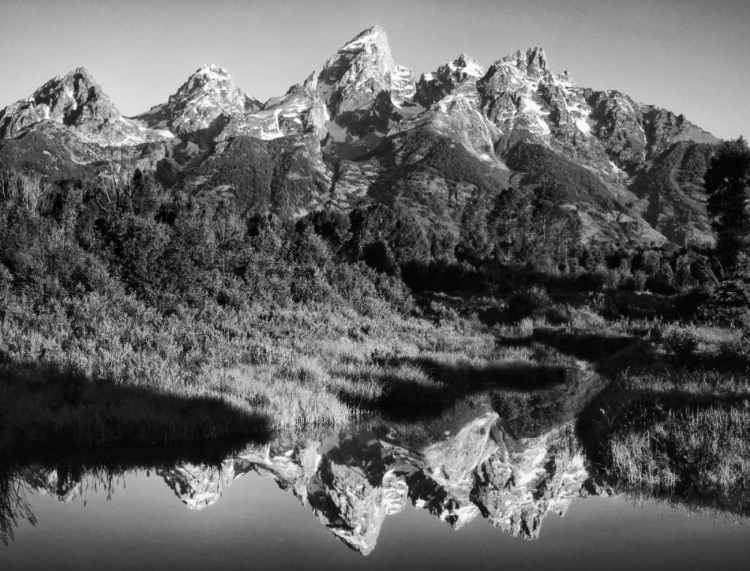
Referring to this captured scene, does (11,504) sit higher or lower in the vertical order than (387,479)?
lower

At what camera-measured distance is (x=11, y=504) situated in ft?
36.6

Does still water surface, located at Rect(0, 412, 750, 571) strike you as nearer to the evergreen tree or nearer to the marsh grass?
the marsh grass

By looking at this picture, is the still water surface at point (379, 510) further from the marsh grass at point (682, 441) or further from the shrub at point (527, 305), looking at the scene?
the shrub at point (527, 305)

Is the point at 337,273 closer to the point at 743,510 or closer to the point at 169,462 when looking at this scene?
the point at 169,462

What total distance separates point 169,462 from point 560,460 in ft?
28.9

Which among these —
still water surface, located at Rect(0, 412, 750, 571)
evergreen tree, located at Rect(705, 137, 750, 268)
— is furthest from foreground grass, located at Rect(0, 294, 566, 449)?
evergreen tree, located at Rect(705, 137, 750, 268)

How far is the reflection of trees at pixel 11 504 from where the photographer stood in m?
10.3

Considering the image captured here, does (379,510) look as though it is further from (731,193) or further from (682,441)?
(731,193)

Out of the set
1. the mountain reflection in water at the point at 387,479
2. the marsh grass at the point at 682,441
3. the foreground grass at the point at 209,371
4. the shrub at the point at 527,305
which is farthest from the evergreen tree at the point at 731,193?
the mountain reflection in water at the point at 387,479

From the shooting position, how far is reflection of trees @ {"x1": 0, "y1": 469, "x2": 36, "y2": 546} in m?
10.3

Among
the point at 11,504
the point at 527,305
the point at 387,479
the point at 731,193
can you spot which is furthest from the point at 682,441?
the point at 731,193

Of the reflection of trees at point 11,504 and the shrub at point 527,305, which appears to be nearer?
the reflection of trees at point 11,504

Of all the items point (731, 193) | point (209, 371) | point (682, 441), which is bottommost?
point (682, 441)

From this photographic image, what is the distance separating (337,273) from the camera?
4300 cm
